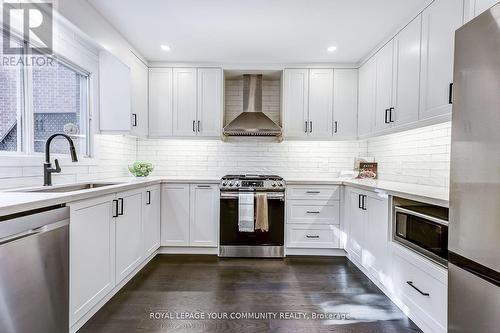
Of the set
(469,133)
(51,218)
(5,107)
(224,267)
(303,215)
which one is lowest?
(224,267)

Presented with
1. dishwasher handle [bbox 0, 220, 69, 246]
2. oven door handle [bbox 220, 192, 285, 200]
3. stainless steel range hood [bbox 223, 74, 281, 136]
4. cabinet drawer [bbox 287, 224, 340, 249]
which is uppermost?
stainless steel range hood [bbox 223, 74, 281, 136]

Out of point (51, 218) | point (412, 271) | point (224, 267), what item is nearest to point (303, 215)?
point (224, 267)

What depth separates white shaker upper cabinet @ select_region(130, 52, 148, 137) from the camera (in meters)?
3.23

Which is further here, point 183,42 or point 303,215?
point 303,215

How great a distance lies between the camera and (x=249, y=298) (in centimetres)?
230

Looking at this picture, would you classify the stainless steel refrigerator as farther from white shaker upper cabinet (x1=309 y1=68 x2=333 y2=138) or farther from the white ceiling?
white shaker upper cabinet (x1=309 y1=68 x2=333 y2=138)

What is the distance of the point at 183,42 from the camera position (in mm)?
3064

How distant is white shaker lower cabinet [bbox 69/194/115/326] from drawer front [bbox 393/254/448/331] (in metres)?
2.20

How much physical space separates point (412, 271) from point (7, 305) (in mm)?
2324

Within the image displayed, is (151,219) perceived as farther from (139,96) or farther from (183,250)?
(139,96)

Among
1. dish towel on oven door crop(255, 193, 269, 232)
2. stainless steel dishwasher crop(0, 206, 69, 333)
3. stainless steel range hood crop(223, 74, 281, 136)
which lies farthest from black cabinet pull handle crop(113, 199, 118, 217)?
stainless steel range hood crop(223, 74, 281, 136)

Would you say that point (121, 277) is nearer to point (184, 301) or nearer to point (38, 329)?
point (184, 301)

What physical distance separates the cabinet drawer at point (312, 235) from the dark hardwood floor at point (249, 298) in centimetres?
23

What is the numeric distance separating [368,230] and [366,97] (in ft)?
5.57
